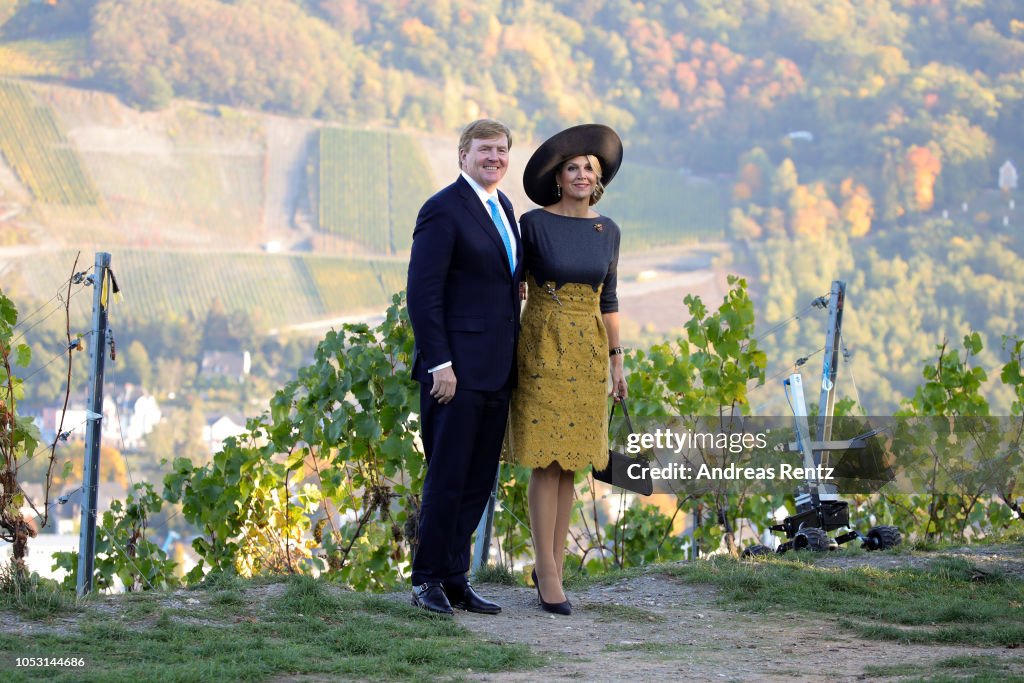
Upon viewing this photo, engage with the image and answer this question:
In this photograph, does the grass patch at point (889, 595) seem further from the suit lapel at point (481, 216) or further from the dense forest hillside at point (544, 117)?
the dense forest hillside at point (544, 117)

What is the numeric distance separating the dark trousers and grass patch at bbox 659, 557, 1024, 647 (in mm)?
971

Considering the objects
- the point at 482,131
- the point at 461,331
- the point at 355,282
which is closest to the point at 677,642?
the point at 461,331

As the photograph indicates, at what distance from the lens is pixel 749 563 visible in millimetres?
4719

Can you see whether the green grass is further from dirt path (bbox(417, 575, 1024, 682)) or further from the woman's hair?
the woman's hair

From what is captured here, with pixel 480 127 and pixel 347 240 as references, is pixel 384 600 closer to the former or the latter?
pixel 480 127

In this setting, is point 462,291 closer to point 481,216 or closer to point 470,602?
point 481,216

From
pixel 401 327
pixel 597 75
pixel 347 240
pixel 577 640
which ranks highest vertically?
pixel 597 75

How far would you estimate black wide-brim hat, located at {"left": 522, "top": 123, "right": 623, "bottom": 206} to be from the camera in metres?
3.93

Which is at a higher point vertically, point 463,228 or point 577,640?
point 463,228

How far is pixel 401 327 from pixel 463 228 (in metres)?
1.59

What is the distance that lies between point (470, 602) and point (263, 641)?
83cm

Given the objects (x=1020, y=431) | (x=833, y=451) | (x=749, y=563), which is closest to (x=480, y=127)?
(x=749, y=563)

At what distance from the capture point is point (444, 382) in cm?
366

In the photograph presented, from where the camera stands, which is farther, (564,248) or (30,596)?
(564,248)
